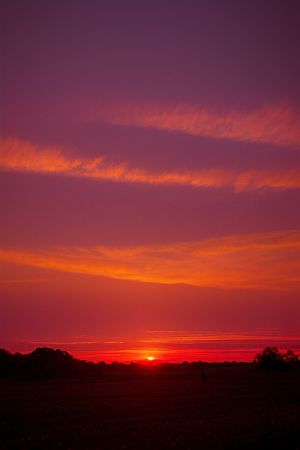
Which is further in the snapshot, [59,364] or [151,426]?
[59,364]

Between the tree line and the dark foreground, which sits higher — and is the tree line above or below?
below

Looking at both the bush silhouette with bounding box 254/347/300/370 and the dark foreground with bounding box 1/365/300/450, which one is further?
the bush silhouette with bounding box 254/347/300/370

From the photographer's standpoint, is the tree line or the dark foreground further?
the tree line

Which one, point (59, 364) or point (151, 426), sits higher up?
point (151, 426)

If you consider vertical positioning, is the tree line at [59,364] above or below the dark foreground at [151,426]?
below

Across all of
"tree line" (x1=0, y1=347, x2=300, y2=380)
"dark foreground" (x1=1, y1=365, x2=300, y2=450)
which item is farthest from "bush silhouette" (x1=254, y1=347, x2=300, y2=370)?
"dark foreground" (x1=1, y1=365, x2=300, y2=450)

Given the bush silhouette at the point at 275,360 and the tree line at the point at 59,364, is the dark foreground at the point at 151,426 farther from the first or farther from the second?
the bush silhouette at the point at 275,360

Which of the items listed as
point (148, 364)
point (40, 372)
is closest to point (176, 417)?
point (40, 372)

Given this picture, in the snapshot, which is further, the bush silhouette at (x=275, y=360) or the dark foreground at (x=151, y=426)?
the bush silhouette at (x=275, y=360)

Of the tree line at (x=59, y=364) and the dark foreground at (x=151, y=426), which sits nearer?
the dark foreground at (x=151, y=426)

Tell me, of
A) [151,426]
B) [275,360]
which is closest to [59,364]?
[275,360]

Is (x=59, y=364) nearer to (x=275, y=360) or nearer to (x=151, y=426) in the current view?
(x=275, y=360)

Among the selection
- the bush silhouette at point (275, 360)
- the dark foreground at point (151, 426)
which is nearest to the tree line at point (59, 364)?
the bush silhouette at point (275, 360)

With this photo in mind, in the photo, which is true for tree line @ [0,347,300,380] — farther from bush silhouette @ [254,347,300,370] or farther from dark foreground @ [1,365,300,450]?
dark foreground @ [1,365,300,450]
